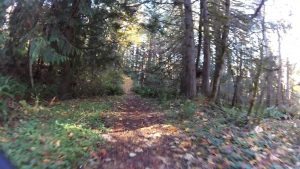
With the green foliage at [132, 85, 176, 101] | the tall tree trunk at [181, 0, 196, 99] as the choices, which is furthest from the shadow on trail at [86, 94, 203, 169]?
the green foliage at [132, 85, 176, 101]

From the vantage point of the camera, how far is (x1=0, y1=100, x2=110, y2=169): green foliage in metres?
5.32

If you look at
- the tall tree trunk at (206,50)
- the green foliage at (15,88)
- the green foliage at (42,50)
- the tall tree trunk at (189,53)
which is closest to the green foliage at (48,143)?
the green foliage at (15,88)

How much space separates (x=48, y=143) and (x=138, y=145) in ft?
5.06

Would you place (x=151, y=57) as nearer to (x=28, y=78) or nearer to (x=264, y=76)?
(x=264, y=76)

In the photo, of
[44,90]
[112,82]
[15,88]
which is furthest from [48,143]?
[112,82]

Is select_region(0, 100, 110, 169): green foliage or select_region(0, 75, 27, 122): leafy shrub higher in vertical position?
select_region(0, 75, 27, 122): leafy shrub

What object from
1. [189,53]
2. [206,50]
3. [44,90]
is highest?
[206,50]

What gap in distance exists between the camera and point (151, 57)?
25859 millimetres

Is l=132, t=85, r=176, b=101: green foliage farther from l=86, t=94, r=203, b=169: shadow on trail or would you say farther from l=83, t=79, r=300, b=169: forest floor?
l=86, t=94, r=203, b=169: shadow on trail

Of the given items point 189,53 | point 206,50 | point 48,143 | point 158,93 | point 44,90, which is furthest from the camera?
point 158,93

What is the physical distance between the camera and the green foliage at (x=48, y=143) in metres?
5.32

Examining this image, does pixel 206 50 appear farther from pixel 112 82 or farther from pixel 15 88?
pixel 15 88

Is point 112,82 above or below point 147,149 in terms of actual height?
above

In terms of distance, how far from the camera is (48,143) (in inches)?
237
